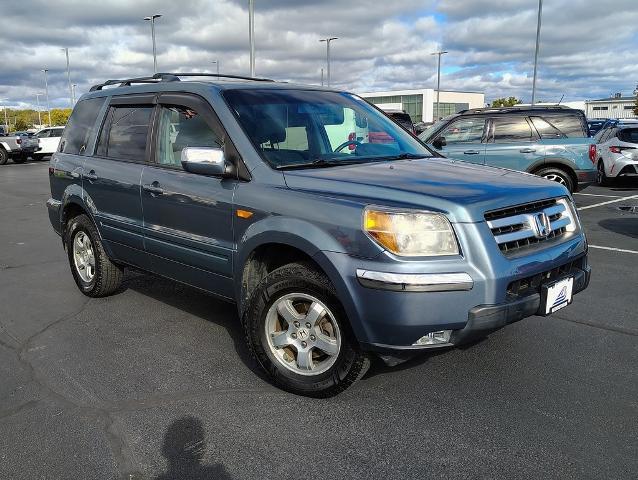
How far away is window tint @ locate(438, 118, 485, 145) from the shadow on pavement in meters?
8.41

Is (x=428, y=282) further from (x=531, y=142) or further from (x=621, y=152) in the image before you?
(x=621, y=152)

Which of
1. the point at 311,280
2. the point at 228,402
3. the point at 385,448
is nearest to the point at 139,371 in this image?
the point at 228,402

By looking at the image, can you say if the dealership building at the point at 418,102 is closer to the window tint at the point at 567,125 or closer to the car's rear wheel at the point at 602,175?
the car's rear wheel at the point at 602,175

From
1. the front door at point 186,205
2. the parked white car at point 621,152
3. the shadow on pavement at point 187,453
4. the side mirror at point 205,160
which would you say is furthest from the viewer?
the parked white car at point 621,152

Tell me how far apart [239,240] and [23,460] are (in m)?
1.64

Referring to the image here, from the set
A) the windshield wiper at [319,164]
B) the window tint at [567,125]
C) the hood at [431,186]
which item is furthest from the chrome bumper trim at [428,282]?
the window tint at [567,125]

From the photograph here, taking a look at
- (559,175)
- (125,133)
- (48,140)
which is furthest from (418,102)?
(125,133)

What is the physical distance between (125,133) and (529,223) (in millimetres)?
3274

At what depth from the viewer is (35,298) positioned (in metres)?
5.49

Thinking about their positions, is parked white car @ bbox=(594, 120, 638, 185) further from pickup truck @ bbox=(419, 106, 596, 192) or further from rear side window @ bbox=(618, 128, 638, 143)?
pickup truck @ bbox=(419, 106, 596, 192)

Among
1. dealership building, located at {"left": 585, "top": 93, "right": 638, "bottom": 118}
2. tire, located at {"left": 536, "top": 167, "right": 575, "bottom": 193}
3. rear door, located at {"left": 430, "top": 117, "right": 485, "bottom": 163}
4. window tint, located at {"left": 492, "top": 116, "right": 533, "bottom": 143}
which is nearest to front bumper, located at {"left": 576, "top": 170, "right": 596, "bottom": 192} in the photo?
tire, located at {"left": 536, "top": 167, "right": 575, "bottom": 193}

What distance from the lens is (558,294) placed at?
326cm

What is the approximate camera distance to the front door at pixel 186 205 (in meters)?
3.76

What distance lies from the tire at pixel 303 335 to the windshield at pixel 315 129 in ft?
2.56
